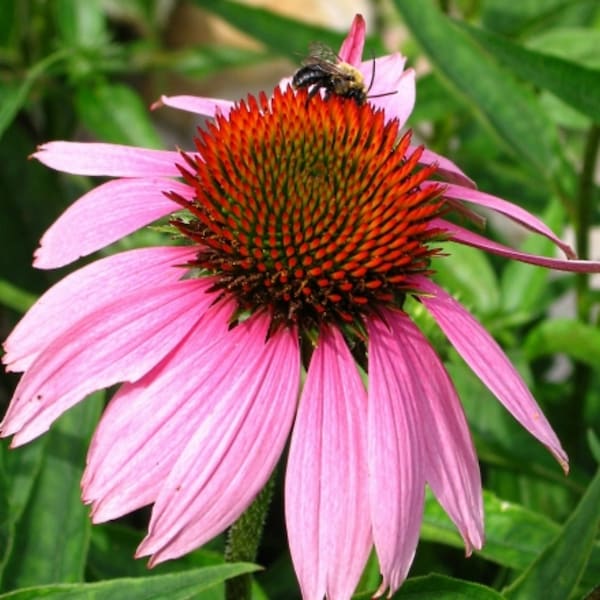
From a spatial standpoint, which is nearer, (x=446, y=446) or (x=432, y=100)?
(x=446, y=446)

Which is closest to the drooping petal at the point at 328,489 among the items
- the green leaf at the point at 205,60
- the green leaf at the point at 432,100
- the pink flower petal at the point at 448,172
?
the pink flower petal at the point at 448,172

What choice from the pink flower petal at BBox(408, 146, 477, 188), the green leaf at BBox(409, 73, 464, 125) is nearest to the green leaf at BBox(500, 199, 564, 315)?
the green leaf at BBox(409, 73, 464, 125)

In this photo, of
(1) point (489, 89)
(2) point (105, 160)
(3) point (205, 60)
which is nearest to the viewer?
(2) point (105, 160)

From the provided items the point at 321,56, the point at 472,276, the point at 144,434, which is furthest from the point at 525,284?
the point at 144,434

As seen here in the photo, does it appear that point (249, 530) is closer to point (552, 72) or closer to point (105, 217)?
point (105, 217)

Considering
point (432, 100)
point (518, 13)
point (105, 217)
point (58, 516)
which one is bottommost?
point (58, 516)

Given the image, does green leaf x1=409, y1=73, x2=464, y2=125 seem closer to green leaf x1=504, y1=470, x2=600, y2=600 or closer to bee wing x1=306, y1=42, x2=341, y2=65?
bee wing x1=306, y1=42, x2=341, y2=65

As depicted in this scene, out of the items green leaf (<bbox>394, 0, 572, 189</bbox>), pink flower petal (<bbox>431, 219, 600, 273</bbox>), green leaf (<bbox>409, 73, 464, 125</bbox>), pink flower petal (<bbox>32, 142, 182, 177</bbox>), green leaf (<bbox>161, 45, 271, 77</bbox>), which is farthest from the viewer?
green leaf (<bbox>161, 45, 271, 77</bbox>)
